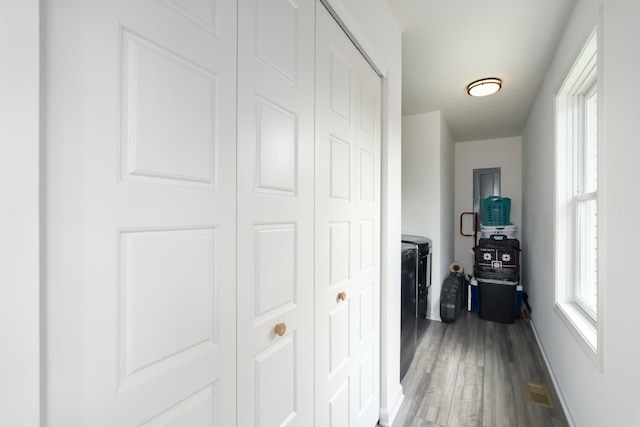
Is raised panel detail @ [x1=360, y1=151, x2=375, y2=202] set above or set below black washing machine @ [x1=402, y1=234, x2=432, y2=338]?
above

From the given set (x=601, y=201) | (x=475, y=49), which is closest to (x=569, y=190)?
(x=601, y=201)

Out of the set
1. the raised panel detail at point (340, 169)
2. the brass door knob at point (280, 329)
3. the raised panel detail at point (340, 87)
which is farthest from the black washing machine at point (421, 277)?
the brass door knob at point (280, 329)

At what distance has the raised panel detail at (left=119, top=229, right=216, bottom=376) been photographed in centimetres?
55

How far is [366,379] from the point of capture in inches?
64.9

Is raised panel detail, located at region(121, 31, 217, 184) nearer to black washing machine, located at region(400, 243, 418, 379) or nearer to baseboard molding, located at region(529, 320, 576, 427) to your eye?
black washing machine, located at region(400, 243, 418, 379)

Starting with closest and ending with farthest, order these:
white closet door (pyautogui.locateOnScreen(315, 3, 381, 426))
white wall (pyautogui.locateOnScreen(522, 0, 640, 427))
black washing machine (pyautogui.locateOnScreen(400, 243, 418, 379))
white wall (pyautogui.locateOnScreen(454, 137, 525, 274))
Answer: white wall (pyautogui.locateOnScreen(522, 0, 640, 427)), white closet door (pyautogui.locateOnScreen(315, 3, 381, 426)), black washing machine (pyautogui.locateOnScreen(400, 243, 418, 379)), white wall (pyautogui.locateOnScreen(454, 137, 525, 274))

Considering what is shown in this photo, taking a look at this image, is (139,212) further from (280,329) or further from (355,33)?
(355,33)

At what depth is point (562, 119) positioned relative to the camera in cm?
220

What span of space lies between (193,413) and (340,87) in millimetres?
1304

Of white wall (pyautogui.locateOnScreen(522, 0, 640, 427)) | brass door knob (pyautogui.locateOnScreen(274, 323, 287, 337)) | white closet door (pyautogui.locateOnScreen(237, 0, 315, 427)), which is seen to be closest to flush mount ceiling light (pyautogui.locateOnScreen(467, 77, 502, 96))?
white wall (pyautogui.locateOnScreen(522, 0, 640, 427))

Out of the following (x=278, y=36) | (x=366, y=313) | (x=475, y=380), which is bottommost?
(x=475, y=380)

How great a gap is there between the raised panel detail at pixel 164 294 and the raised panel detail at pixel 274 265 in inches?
6.7

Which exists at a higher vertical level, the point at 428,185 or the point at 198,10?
the point at 198,10
